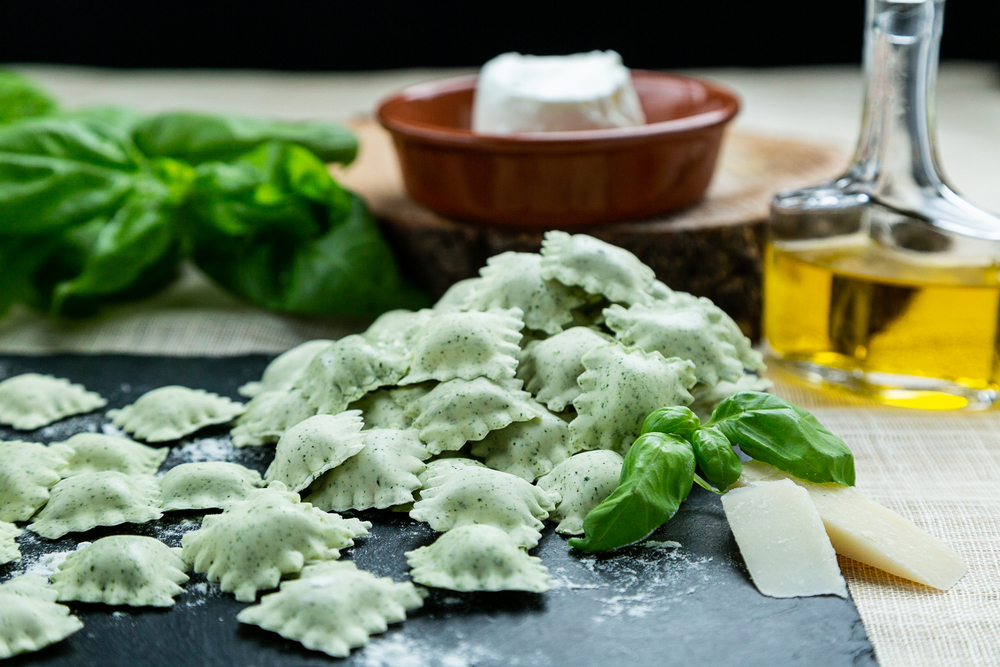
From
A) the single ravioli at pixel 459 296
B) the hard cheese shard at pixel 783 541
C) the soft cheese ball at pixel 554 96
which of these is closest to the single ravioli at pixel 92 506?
the single ravioli at pixel 459 296

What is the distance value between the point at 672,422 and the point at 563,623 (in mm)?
383

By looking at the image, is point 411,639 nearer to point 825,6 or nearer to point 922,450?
point 922,450

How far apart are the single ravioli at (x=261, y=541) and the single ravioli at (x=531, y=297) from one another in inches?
20.6

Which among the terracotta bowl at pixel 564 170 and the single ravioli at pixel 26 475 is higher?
the terracotta bowl at pixel 564 170

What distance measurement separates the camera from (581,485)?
4.86 feet

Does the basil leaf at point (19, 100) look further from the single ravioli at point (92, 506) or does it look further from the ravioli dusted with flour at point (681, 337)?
the ravioli dusted with flour at point (681, 337)

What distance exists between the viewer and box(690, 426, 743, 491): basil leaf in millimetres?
1455

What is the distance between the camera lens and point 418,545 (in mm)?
1435

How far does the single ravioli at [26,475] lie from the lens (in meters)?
1.55

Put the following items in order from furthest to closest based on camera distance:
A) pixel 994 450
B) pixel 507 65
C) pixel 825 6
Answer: pixel 825 6 → pixel 507 65 → pixel 994 450

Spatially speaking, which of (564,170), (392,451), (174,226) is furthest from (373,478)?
(174,226)

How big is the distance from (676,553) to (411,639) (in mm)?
409

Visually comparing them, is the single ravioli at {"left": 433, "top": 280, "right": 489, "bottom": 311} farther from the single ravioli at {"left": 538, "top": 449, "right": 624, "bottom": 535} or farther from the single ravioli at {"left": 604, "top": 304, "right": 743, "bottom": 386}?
the single ravioli at {"left": 538, "top": 449, "right": 624, "bottom": 535}

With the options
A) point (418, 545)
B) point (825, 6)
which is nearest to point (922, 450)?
point (418, 545)
